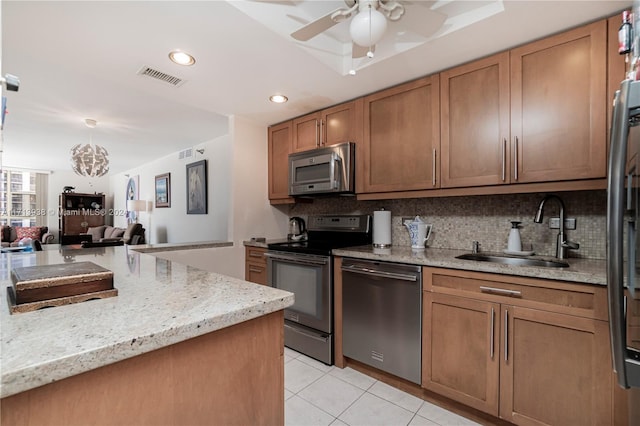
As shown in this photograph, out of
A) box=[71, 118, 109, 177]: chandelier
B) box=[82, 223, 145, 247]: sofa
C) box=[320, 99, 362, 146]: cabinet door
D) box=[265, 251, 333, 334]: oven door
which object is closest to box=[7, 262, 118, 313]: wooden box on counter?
box=[265, 251, 333, 334]: oven door

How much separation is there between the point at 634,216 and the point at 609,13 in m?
1.29

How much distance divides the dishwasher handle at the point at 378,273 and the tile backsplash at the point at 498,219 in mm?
666

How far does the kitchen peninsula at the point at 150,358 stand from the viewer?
49 centimetres

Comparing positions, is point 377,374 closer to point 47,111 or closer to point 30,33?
point 30,33

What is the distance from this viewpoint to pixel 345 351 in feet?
7.17

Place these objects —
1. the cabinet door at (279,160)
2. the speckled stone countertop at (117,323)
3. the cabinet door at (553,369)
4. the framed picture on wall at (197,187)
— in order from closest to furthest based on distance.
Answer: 1. the speckled stone countertop at (117,323)
2. the cabinet door at (553,369)
3. the cabinet door at (279,160)
4. the framed picture on wall at (197,187)

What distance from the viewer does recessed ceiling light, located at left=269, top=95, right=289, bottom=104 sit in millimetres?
2506

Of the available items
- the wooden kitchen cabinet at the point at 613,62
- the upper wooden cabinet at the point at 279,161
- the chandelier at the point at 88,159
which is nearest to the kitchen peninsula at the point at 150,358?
the wooden kitchen cabinet at the point at 613,62

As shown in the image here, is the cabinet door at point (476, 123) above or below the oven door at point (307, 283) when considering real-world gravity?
above

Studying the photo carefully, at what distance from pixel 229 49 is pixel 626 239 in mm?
2061

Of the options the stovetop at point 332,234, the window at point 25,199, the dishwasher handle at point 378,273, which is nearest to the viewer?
the dishwasher handle at point 378,273

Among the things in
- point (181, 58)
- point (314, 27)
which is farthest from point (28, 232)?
point (314, 27)

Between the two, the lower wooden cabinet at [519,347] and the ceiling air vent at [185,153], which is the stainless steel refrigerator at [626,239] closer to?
the lower wooden cabinet at [519,347]

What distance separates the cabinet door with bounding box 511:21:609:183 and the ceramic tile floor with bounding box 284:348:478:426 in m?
1.51
